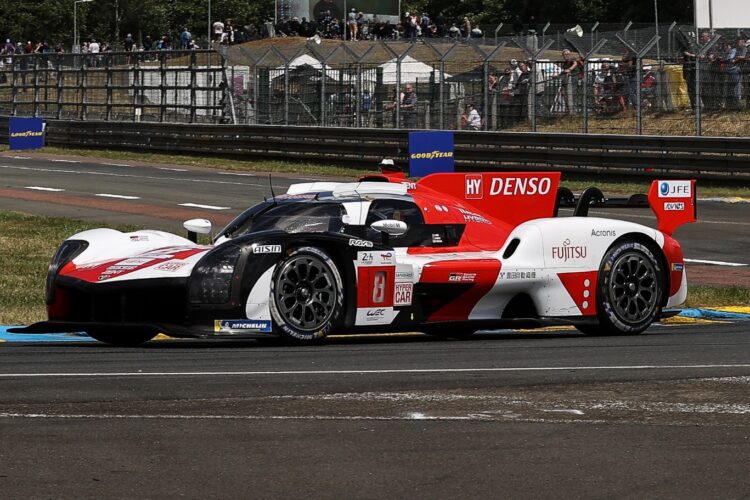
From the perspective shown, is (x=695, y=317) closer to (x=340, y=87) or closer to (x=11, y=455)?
(x=11, y=455)

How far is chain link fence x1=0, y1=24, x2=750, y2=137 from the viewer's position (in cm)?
2559

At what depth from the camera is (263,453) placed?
5.88 metres

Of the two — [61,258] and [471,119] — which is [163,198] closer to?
[471,119]

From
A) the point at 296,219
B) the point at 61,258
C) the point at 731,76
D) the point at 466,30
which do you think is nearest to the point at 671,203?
the point at 296,219

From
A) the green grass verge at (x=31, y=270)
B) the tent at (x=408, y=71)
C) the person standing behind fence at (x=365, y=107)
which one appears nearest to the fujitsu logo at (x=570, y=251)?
the green grass verge at (x=31, y=270)

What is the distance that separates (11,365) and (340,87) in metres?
24.4

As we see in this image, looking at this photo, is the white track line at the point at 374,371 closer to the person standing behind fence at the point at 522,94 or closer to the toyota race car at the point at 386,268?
the toyota race car at the point at 386,268

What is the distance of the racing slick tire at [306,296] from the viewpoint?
31.3 ft

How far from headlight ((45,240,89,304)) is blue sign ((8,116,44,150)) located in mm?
31886

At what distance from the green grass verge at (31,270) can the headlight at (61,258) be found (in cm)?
163

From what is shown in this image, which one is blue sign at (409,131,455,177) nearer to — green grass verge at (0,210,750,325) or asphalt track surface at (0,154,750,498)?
green grass verge at (0,210,750,325)

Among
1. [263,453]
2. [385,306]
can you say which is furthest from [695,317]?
[263,453]

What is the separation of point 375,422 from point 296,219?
3.86 m

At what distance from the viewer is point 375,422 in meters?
6.63
